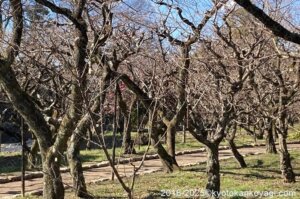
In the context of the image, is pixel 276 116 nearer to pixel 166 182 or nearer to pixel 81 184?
pixel 166 182

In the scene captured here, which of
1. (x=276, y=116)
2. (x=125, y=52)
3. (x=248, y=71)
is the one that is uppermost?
(x=125, y=52)

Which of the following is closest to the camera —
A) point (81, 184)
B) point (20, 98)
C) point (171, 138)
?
point (20, 98)

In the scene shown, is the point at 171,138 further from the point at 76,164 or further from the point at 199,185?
the point at 76,164

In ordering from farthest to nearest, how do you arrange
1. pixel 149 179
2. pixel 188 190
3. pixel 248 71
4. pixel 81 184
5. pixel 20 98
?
pixel 149 179 → pixel 188 190 → pixel 81 184 → pixel 248 71 → pixel 20 98

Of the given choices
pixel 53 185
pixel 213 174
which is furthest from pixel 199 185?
pixel 53 185

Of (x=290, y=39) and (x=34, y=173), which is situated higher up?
(x=290, y=39)

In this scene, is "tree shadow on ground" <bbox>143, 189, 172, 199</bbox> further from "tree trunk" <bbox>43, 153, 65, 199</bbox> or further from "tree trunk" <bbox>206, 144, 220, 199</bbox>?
"tree trunk" <bbox>43, 153, 65, 199</bbox>

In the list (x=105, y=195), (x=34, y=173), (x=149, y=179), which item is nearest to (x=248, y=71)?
(x=105, y=195)

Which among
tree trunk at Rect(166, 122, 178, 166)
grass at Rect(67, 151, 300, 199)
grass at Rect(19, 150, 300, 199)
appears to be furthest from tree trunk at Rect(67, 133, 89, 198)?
tree trunk at Rect(166, 122, 178, 166)

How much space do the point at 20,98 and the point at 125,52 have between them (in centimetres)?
500

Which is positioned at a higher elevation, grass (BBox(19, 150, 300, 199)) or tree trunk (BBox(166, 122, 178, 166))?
tree trunk (BBox(166, 122, 178, 166))

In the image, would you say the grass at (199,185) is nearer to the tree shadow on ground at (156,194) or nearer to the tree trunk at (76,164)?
the tree shadow on ground at (156,194)

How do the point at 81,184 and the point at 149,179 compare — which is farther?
the point at 149,179

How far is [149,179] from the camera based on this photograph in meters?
13.7
